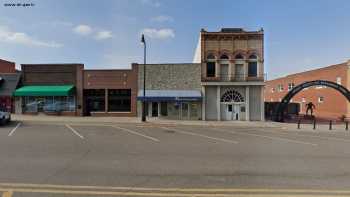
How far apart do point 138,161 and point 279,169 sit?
167 inches

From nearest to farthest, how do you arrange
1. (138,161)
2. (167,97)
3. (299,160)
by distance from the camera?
(138,161) → (299,160) → (167,97)

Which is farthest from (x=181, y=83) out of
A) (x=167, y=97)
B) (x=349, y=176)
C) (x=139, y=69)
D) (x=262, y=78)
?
(x=349, y=176)

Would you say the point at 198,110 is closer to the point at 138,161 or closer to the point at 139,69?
the point at 139,69

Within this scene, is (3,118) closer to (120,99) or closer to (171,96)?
→ (120,99)

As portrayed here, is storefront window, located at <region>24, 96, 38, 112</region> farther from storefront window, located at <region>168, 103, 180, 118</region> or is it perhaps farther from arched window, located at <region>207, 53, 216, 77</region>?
arched window, located at <region>207, 53, 216, 77</region>

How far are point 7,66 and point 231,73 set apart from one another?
40.3 meters

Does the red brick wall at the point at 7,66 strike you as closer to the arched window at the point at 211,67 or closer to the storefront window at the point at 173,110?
the storefront window at the point at 173,110

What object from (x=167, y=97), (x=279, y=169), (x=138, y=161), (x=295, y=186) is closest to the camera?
(x=295, y=186)

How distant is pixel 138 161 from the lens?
769 centimetres

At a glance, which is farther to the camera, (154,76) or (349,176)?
(154,76)

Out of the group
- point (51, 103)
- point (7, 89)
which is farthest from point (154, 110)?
point (7, 89)

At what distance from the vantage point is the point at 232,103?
88.9 ft

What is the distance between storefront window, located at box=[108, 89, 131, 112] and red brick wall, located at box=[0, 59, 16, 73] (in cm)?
2642

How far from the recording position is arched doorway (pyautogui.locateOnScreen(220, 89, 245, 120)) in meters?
27.0
